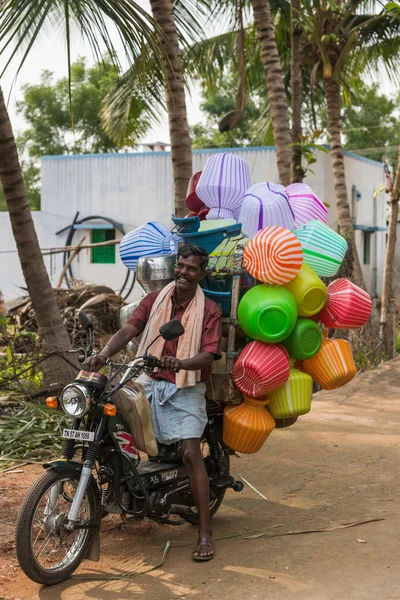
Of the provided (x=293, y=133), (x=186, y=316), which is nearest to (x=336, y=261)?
(x=186, y=316)

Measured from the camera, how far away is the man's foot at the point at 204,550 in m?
4.39

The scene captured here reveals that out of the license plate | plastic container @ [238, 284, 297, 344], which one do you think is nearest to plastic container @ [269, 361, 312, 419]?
plastic container @ [238, 284, 297, 344]

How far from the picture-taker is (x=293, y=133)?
41.0ft

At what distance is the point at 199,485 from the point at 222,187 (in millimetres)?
2111

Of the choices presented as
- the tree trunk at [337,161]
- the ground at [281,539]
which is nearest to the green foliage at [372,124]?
the tree trunk at [337,161]

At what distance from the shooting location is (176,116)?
8.59m

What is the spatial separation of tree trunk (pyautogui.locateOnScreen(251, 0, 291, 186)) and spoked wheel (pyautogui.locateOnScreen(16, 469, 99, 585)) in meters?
7.59

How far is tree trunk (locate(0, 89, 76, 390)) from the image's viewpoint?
728cm

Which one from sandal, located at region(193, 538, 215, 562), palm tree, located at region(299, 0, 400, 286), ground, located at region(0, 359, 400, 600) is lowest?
ground, located at region(0, 359, 400, 600)

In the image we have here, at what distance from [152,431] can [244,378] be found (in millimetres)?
672

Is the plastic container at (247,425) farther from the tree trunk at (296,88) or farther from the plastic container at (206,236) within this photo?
the tree trunk at (296,88)

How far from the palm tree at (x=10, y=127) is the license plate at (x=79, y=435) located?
2605mm

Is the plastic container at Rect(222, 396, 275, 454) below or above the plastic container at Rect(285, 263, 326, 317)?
below

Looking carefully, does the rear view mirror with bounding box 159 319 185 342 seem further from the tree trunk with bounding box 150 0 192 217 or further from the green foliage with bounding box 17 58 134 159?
the green foliage with bounding box 17 58 134 159
